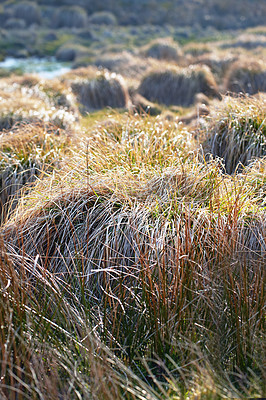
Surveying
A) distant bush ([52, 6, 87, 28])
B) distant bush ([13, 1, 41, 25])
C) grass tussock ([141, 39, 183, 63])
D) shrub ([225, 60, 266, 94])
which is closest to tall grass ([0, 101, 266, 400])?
shrub ([225, 60, 266, 94])

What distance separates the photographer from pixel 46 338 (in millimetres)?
2426

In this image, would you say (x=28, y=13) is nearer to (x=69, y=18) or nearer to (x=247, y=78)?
(x=69, y=18)

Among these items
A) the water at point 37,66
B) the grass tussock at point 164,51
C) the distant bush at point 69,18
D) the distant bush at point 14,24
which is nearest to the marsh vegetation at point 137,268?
the grass tussock at point 164,51

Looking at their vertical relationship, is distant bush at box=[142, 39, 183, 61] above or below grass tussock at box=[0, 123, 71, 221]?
above

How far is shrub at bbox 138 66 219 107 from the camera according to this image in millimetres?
11008

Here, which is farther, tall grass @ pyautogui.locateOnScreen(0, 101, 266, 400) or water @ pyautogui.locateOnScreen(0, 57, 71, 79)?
water @ pyautogui.locateOnScreen(0, 57, 71, 79)

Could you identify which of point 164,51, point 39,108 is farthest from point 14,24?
point 39,108

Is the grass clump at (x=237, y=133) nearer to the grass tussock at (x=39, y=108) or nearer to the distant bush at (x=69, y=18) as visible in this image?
the grass tussock at (x=39, y=108)

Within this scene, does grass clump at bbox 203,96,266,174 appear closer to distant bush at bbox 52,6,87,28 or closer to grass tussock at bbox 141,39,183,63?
grass tussock at bbox 141,39,183,63

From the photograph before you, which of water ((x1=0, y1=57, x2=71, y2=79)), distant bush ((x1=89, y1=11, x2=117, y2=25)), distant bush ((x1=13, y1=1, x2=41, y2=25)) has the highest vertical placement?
distant bush ((x1=13, y1=1, x2=41, y2=25))

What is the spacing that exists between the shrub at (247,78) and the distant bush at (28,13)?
1553 inches

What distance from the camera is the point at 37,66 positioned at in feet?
82.8

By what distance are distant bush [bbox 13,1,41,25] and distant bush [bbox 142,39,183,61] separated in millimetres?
27870

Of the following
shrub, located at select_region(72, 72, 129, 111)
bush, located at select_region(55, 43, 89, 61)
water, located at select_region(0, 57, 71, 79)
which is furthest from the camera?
bush, located at select_region(55, 43, 89, 61)
